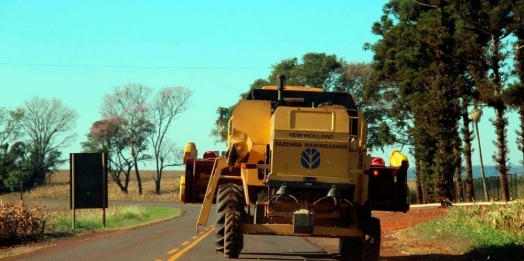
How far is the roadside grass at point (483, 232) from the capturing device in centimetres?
1618

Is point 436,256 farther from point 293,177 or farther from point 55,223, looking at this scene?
point 55,223

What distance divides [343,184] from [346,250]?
3310mm

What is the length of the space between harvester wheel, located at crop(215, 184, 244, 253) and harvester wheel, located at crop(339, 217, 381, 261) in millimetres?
2433

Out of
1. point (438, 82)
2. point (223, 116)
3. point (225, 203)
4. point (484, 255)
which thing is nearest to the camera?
point (225, 203)

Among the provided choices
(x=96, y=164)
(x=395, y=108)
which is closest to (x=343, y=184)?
(x=96, y=164)

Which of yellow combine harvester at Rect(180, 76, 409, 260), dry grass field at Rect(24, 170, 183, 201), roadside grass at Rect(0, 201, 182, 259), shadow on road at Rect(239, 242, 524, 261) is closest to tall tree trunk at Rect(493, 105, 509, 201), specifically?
roadside grass at Rect(0, 201, 182, 259)

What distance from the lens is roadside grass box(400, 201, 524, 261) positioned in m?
16.2

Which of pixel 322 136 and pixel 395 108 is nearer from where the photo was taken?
pixel 322 136

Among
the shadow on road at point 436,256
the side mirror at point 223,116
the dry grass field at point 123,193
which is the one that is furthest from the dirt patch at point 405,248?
the dry grass field at point 123,193

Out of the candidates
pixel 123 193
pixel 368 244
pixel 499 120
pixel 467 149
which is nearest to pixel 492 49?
pixel 499 120

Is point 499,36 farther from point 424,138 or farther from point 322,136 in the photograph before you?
point 322,136

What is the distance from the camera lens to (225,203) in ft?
47.2

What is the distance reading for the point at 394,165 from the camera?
664 inches

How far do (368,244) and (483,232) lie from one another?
471 cm
